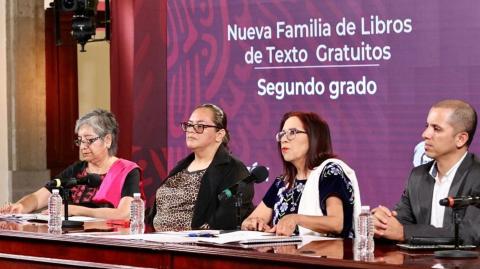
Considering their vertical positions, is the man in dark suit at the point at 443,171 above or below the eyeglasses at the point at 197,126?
below

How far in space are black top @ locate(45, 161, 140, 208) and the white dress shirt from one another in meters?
1.77

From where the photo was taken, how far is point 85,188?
19.3ft

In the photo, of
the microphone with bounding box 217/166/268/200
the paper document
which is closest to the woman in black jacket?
the paper document

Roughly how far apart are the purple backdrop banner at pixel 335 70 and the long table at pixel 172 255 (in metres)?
1.94

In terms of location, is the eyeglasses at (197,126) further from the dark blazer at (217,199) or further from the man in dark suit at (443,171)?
the man in dark suit at (443,171)

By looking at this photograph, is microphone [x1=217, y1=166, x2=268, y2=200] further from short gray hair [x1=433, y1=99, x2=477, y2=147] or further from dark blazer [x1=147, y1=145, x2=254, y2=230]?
short gray hair [x1=433, y1=99, x2=477, y2=147]

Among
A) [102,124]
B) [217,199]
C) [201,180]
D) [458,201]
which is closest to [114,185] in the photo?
[102,124]

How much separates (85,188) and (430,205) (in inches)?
82.7

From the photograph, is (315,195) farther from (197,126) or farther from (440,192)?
(197,126)

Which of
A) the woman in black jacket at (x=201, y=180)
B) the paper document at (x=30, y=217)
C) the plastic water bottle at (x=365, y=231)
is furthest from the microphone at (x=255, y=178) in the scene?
the paper document at (x=30, y=217)

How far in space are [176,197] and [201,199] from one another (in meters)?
0.20

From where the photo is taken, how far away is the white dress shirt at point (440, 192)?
446 centimetres

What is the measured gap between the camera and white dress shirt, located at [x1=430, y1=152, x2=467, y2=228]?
4461 millimetres

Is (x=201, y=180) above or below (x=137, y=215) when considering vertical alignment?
above
